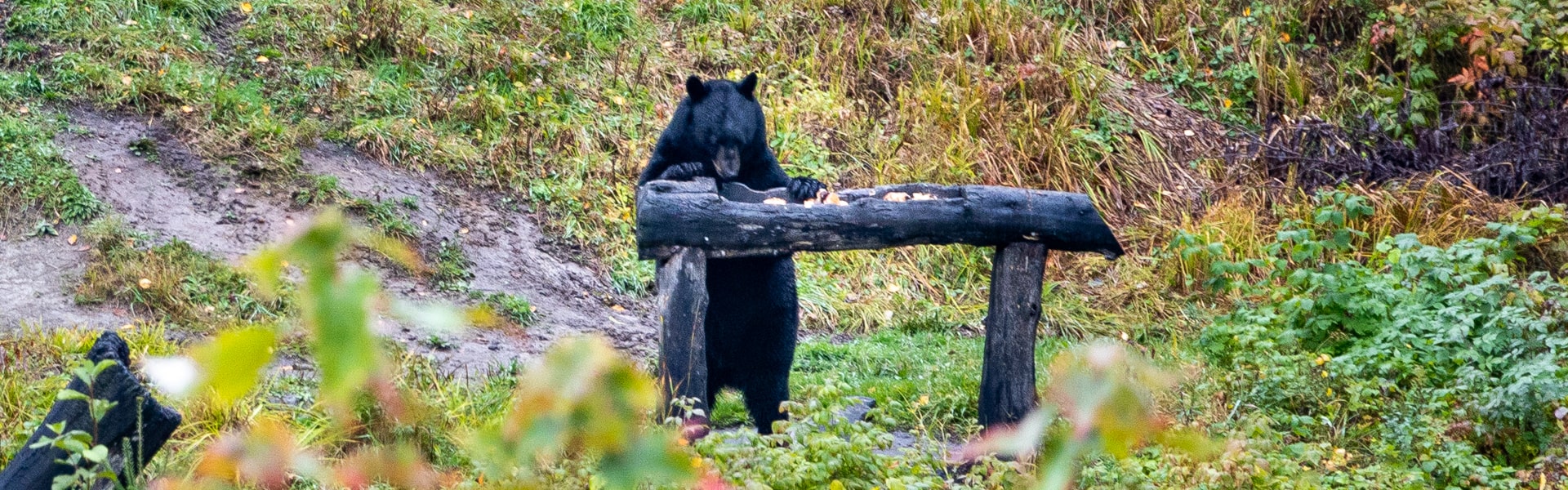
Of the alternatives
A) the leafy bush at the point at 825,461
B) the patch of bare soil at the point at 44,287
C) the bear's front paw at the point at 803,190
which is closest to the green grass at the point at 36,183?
the patch of bare soil at the point at 44,287

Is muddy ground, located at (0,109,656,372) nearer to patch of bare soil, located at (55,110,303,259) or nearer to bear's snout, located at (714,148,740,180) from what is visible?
patch of bare soil, located at (55,110,303,259)

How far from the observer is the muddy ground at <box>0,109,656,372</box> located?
7.29 metres

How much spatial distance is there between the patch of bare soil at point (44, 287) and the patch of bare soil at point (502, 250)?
5.67ft

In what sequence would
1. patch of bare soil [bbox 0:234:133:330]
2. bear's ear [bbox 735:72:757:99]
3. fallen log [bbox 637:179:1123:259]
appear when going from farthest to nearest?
patch of bare soil [bbox 0:234:133:330]
bear's ear [bbox 735:72:757:99]
fallen log [bbox 637:179:1123:259]

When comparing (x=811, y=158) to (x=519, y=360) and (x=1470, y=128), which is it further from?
(x=1470, y=128)

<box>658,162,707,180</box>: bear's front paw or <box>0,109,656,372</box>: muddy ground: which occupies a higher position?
<box>658,162,707,180</box>: bear's front paw

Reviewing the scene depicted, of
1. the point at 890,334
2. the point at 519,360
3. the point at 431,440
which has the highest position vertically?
the point at 431,440

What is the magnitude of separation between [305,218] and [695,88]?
3.32m

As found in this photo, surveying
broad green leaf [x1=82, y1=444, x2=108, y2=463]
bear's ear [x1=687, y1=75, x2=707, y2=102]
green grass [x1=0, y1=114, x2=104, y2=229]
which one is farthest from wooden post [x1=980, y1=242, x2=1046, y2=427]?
green grass [x1=0, y1=114, x2=104, y2=229]

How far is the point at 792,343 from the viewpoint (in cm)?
559

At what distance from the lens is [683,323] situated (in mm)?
4898

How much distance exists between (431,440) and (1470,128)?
28.4ft

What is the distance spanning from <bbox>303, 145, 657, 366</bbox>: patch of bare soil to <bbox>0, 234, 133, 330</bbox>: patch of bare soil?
173 centimetres

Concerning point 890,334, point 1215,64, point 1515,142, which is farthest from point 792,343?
point 1215,64
